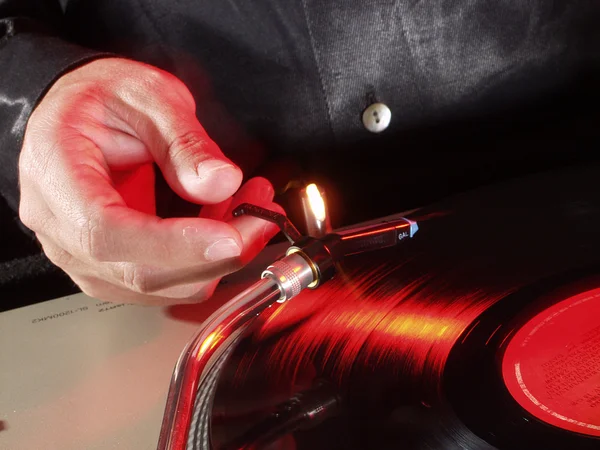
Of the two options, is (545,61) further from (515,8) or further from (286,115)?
(286,115)

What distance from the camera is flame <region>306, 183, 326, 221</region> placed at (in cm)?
61

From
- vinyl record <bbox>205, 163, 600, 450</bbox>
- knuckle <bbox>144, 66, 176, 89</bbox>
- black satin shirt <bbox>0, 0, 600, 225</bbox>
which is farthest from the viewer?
black satin shirt <bbox>0, 0, 600, 225</bbox>

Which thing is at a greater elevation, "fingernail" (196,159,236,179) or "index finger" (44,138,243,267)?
"fingernail" (196,159,236,179)

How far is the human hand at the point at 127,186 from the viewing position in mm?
461

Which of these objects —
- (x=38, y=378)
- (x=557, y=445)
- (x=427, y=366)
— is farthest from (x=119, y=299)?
(x=557, y=445)

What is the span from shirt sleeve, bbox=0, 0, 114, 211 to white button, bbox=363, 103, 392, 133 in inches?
14.2

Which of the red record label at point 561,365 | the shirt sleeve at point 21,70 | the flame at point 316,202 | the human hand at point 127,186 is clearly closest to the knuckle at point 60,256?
the human hand at point 127,186

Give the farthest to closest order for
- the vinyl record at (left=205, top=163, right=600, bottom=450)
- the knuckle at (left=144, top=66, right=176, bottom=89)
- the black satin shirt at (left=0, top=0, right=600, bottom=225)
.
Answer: the black satin shirt at (left=0, top=0, right=600, bottom=225)
the knuckle at (left=144, top=66, right=176, bottom=89)
the vinyl record at (left=205, top=163, right=600, bottom=450)

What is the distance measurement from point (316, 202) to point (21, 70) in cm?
36

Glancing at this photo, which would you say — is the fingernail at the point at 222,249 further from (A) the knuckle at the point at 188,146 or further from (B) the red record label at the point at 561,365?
(B) the red record label at the point at 561,365

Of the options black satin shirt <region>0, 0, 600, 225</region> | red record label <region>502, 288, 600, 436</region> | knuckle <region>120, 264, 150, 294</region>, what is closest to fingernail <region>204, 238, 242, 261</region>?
knuckle <region>120, 264, 150, 294</region>

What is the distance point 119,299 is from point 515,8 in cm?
66

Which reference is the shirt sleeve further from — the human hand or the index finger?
the index finger

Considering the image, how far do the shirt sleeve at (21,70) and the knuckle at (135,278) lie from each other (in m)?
0.20
